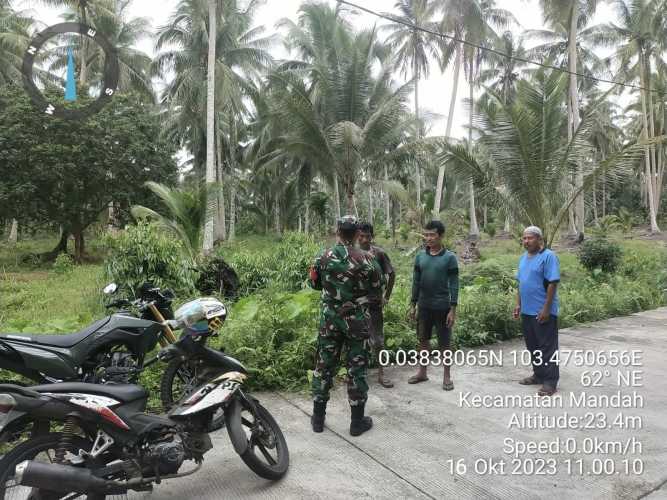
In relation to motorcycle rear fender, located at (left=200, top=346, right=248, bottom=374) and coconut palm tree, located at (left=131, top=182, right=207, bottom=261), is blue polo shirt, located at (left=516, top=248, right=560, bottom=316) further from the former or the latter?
coconut palm tree, located at (left=131, top=182, right=207, bottom=261)

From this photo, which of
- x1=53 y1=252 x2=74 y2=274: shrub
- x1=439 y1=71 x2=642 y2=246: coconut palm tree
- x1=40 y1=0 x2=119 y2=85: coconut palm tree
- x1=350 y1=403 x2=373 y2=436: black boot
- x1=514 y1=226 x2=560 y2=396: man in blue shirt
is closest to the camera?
x1=350 y1=403 x2=373 y2=436: black boot

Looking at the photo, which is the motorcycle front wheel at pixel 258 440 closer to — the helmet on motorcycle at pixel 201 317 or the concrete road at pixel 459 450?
the concrete road at pixel 459 450

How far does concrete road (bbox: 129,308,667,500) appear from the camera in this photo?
288cm

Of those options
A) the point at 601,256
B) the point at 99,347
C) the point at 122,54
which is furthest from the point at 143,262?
the point at 122,54

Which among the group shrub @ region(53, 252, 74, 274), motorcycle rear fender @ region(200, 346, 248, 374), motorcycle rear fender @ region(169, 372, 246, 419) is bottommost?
motorcycle rear fender @ region(169, 372, 246, 419)

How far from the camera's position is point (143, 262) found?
8078mm

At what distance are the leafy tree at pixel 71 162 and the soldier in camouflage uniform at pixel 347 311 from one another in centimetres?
1509

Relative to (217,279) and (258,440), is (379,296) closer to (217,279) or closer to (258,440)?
(258,440)

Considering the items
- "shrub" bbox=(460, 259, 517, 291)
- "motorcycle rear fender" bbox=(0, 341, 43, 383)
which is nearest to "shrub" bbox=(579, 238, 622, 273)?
"shrub" bbox=(460, 259, 517, 291)

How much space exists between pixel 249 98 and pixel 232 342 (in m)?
21.0

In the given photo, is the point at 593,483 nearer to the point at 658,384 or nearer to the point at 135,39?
the point at 658,384

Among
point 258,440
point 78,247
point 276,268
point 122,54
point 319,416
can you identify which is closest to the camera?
point 258,440

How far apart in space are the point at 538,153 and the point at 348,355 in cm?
707

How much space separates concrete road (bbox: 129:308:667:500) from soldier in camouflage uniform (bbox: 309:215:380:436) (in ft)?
1.26
